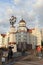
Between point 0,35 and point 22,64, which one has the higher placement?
point 0,35

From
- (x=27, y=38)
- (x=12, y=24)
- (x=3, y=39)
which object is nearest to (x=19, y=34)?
(x=27, y=38)

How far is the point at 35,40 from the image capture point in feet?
289

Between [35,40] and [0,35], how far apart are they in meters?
18.7

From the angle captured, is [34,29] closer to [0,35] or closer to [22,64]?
[0,35]

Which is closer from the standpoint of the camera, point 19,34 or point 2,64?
point 2,64

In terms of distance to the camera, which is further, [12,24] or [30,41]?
[30,41]

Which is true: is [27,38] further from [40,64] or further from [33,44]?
[40,64]

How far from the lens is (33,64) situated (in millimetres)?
20359

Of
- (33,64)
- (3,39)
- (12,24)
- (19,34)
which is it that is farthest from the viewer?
(3,39)

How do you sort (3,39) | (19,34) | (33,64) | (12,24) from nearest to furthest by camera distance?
(33,64) < (12,24) < (19,34) < (3,39)

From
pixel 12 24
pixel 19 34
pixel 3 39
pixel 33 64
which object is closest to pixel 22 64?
pixel 33 64

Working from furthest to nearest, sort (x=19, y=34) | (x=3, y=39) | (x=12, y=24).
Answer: (x=3, y=39), (x=19, y=34), (x=12, y=24)

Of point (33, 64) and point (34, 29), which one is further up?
point (34, 29)

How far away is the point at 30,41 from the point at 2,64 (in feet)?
221
